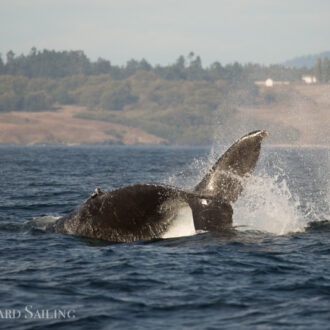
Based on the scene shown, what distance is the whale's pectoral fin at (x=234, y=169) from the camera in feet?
45.3

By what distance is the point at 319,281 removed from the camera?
11242 mm

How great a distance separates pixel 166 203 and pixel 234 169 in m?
1.62

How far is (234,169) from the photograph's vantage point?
14.0 meters

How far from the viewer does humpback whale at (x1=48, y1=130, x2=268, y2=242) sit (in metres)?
13.7

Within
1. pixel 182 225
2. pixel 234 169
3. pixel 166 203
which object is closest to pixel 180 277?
pixel 166 203

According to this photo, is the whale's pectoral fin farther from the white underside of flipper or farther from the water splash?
the water splash

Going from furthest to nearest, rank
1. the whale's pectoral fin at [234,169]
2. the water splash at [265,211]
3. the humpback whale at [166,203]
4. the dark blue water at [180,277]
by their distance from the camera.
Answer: the water splash at [265,211]
the whale's pectoral fin at [234,169]
the humpback whale at [166,203]
the dark blue water at [180,277]

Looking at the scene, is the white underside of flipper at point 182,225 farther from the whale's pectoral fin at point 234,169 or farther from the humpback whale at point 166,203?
the whale's pectoral fin at point 234,169

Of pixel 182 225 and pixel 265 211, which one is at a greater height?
pixel 182 225

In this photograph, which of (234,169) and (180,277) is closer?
(180,277)

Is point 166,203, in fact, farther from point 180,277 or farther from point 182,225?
point 180,277

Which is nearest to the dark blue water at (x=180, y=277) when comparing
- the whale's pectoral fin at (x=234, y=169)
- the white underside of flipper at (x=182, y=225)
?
the white underside of flipper at (x=182, y=225)

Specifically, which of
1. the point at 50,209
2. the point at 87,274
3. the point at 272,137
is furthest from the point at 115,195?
the point at 272,137

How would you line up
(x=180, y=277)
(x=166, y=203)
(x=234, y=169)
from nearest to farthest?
(x=180, y=277) < (x=166, y=203) < (x=234, y=169)
